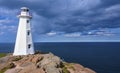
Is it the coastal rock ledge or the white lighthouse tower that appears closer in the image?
the coastal rock ledge

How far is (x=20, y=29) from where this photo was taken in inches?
1788

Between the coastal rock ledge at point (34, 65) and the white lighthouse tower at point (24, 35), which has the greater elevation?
the white lighthouse tower at point (24, 35)

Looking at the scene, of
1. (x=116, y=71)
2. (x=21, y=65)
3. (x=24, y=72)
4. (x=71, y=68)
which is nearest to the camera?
(x=24, y=72)

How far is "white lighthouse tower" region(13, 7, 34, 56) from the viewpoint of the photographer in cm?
4519

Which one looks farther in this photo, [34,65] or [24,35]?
[24,35]

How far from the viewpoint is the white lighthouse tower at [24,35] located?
45188mm

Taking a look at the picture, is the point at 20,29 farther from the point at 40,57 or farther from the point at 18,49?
the point at 40,57

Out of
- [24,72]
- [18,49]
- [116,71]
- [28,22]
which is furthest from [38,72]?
[116,71]

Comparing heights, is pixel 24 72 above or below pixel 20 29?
below

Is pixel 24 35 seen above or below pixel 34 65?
above

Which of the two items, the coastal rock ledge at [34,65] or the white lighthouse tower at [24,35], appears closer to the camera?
the coastal rock ledge at [34,65]

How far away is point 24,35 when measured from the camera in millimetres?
45312

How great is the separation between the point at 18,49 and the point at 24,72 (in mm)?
12749

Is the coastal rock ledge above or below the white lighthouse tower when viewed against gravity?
below
